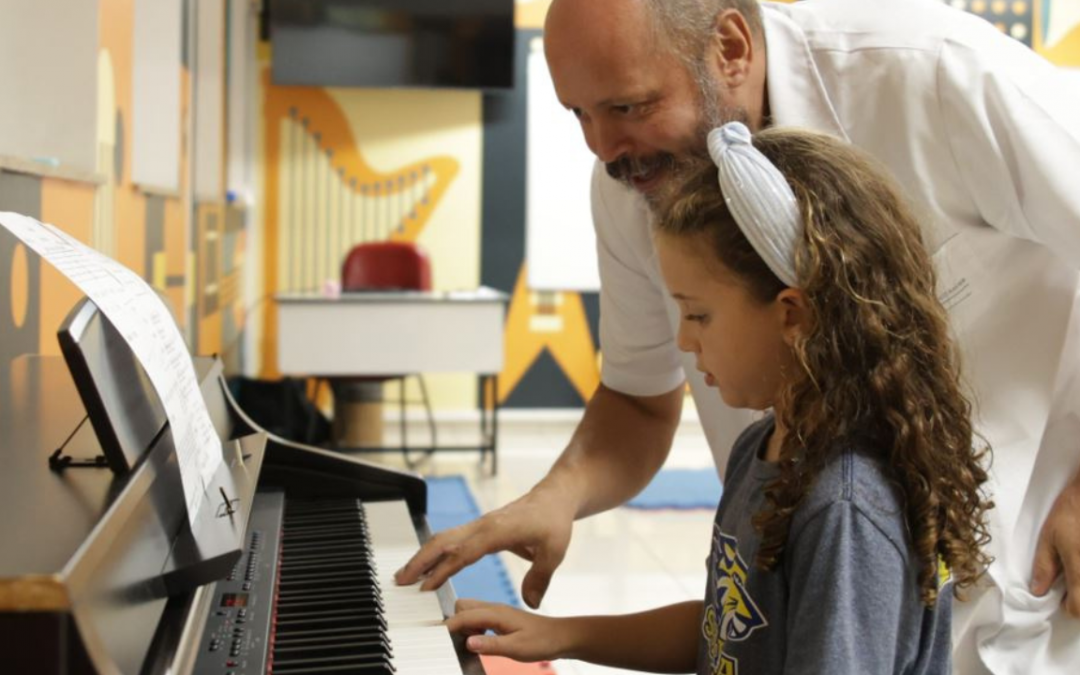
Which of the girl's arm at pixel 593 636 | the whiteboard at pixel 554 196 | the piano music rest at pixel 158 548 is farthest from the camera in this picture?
the whiteboard at pixel 554 196

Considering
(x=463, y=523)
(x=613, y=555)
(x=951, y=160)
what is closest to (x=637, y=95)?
(x=951, y=160)

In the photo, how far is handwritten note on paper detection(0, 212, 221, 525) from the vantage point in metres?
0.89

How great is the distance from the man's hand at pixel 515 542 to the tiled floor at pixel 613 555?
1.75 m

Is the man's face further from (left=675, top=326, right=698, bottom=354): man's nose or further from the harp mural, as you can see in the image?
the harp mural

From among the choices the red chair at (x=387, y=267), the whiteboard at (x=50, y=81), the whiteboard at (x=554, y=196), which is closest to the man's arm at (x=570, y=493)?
the whiteboard at (x=50, y=81)

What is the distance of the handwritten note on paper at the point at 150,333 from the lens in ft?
2.92

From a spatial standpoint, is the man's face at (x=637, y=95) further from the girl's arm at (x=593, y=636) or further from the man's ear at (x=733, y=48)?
the girl's arm at (x=593, y=636)

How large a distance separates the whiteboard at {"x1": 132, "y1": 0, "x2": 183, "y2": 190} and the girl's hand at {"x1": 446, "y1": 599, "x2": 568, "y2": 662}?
106 inches

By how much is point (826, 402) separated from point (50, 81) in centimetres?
198

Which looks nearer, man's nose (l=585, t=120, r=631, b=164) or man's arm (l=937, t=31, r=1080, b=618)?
man's arm (l=937, t=31, r=1080, b=618)

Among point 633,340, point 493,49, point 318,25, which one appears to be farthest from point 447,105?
point 633,340

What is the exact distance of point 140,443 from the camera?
103 centimetres

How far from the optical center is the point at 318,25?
652cm

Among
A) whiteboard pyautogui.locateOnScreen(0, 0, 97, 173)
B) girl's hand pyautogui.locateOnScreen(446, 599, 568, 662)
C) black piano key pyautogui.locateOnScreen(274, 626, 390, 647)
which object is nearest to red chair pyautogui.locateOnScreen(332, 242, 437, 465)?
whiteboard pyautogui.locateOnScreen(0, 0, 97, 173)
